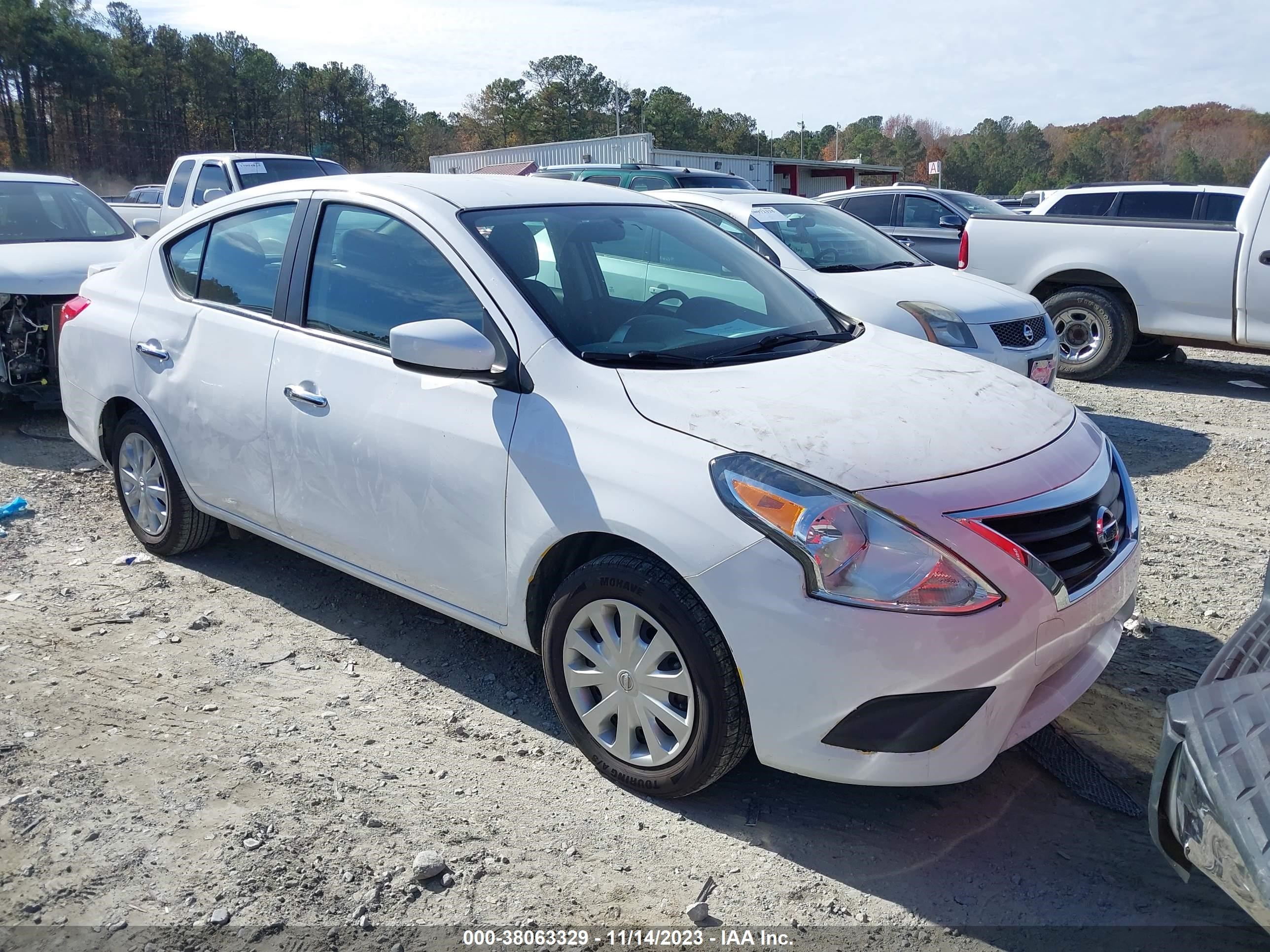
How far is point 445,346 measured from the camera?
3.17 meters

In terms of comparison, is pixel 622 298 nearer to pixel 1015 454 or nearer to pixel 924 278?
pixel 1015 454

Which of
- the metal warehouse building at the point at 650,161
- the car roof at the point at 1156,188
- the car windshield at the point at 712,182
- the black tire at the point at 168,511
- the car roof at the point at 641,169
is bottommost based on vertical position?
the black tire at the point at 168,511

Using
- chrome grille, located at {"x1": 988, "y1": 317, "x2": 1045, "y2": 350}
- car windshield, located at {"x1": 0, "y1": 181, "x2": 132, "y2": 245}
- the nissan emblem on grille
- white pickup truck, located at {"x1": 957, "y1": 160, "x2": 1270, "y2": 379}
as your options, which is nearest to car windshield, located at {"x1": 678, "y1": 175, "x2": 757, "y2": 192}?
white pickup truck, located at {"x1": 957, "y1": 160, "x2": 1270, "y2": 379}

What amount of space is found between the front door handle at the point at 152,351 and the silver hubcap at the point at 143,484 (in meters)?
0.41

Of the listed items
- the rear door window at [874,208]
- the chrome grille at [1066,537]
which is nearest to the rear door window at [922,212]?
the rear door window at [874,208]

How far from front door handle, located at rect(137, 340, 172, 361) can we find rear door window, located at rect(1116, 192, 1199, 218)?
36.2 ft

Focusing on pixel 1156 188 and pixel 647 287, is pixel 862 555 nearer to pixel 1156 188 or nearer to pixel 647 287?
pixel 647 287

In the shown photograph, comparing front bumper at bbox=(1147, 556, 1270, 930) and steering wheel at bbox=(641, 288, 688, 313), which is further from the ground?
steering wheel at bbox=(641, 288, 688, 313)

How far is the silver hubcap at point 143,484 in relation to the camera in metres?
4.75

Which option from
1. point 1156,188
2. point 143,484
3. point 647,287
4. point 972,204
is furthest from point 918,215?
point 143,484

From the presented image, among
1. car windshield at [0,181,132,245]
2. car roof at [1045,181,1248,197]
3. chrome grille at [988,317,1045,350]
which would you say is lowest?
chrome grille at [988,317,1045,350]

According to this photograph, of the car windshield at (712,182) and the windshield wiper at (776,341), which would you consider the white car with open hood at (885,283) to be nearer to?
the windshield wiper at (776,341)

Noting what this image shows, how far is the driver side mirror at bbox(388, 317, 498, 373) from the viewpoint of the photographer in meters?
3.18

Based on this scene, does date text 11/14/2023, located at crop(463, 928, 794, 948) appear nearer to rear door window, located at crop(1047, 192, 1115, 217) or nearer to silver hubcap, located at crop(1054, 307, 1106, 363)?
silver hubcap, located at crop(1054, 307, 1106, 363)
